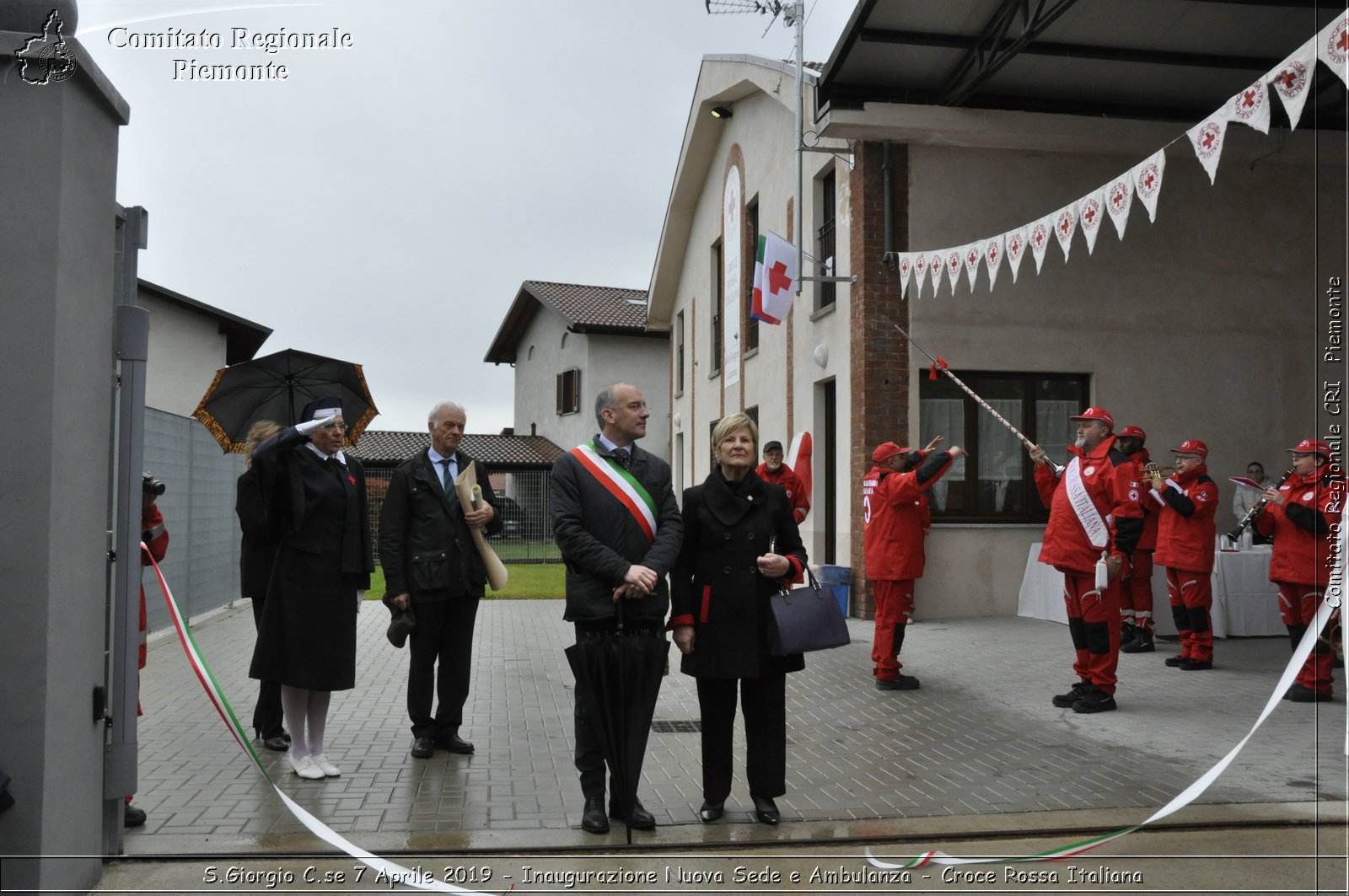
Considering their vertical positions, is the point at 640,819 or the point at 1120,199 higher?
the point at 1120,199

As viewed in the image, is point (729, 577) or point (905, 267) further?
point (905, 267)

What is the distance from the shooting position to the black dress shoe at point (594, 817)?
4695 mm

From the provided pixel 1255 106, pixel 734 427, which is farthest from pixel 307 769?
pixel 1255 106

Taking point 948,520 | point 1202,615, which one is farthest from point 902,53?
point 1202,615

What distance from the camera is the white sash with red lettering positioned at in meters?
7.22

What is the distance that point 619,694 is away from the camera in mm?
4668

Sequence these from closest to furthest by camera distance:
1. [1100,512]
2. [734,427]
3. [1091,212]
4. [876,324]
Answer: [734,427]
[1100,512]
[1091,212]
[876,324]

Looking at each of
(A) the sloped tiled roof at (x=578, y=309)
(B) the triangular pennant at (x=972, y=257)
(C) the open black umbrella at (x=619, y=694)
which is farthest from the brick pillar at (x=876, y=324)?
(A) the sloped tiled roof at (x=578, y=309)

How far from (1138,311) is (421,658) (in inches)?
385

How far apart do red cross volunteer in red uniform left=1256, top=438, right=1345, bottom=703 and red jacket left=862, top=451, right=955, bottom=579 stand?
2.52 meters

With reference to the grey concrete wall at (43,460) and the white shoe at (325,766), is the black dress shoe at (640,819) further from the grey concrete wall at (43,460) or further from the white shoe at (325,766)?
the grey concrete wall at (43,460)

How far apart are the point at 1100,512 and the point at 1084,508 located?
0.37 ft

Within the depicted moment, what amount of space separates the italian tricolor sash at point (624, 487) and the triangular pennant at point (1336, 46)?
4.16 meters

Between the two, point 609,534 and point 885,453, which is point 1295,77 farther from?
point 609,534
